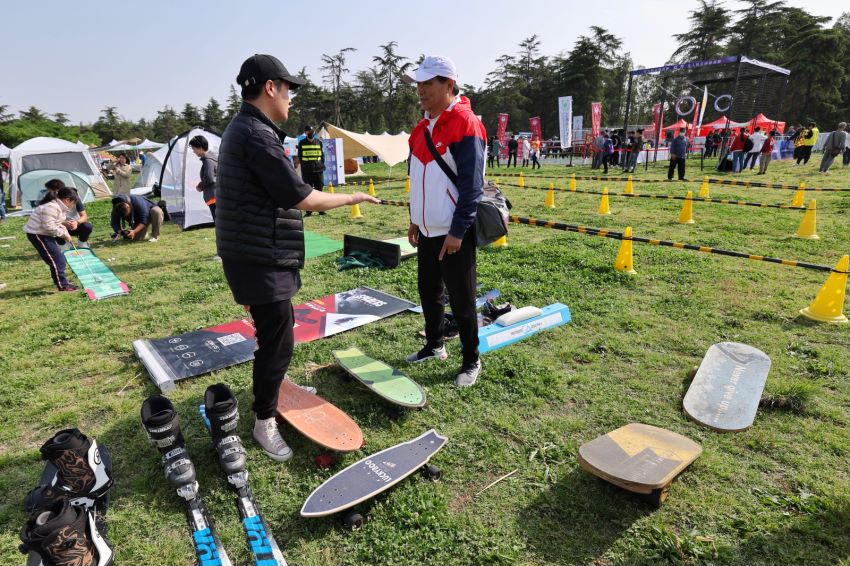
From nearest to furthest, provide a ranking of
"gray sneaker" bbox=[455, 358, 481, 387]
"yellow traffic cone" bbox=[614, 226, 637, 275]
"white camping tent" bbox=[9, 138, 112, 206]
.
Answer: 1. "gray sneaker" bbox=[455, 358, 481, 387]
2. "yellow traffic cone" bbox=[614, 226, 637, 275]
3. "white camping tent" bbox=[9, 138, 112, 206]

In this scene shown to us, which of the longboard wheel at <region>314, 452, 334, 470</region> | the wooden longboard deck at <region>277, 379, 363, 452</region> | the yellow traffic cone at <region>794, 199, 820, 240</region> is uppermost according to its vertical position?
the yellow traffic cone at <region>794, 199, 820, 240</region>

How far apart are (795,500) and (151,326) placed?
5816 mm

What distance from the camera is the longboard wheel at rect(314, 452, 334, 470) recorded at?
8.92ft

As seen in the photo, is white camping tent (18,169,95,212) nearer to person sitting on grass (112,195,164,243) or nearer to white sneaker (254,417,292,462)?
person sitting on grass (112,195,164,243)

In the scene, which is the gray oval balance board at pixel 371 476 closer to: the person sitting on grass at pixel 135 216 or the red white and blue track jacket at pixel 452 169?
the red white and blue track jacket at pixel 452 169

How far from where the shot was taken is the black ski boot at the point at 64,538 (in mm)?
1842

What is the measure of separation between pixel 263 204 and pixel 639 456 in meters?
2.54

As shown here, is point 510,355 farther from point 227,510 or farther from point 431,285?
point 227,510

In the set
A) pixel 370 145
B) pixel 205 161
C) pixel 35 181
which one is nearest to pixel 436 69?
pixel 205 161

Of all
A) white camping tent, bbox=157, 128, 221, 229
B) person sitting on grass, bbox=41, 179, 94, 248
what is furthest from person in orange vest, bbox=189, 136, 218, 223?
white camping tent, bbox=157, 128, 221, 229

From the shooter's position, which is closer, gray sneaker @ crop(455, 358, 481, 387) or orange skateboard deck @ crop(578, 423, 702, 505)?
orange skateboard deck @ crop(578, 423, 702, 505)

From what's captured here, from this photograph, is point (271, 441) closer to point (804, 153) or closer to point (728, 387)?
point (728, 387)

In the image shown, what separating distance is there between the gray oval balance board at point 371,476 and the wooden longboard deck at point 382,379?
387 millimetres

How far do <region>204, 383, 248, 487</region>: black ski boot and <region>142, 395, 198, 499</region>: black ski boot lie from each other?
0.58 feet
